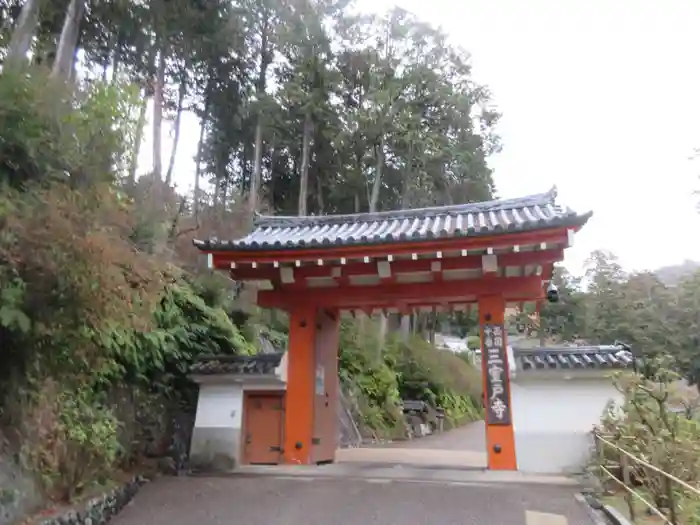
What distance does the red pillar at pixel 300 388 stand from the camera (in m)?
8.29

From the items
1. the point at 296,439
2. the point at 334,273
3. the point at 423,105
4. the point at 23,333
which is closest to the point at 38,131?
the point at 23,333

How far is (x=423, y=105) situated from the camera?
22.7 m

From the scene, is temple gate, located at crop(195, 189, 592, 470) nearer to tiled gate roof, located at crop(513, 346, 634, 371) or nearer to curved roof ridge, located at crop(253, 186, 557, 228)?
curved roof ridge, located at crop(253, 186, 557, 228)

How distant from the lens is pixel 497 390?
25.6 feet

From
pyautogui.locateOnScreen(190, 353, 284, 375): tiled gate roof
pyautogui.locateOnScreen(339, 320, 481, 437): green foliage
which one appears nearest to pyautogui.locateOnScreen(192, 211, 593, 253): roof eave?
pyautogui.locateOnScreen(190, 353, 284, 375): tiled gate roof

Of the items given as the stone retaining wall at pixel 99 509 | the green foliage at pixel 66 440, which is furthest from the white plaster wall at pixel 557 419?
the green foliage at pixel 66 440

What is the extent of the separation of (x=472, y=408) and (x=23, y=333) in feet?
76.3

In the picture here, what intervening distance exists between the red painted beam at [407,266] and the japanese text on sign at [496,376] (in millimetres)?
954

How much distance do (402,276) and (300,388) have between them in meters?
2.28

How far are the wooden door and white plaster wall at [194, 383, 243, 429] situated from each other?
11.7 inches

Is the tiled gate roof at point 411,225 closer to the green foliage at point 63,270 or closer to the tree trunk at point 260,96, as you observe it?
the green foliage at point 63,270

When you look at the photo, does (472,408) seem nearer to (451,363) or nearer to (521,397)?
(451,363)

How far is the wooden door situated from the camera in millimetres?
8406

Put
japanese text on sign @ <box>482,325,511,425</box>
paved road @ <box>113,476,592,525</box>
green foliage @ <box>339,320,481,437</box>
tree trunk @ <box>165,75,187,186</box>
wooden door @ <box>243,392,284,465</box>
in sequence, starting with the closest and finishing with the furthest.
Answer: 1. paved road @ <box>113,476,592,525</box>
2. japanese text on sign @ <box>482,325,511,425</box>
3. wooden door @ <box>243,392,284,465</box>
4. green foliage @ <box>339,320,481,437</box>
5. tree trunk @ <box>165,75,187,186</box>
